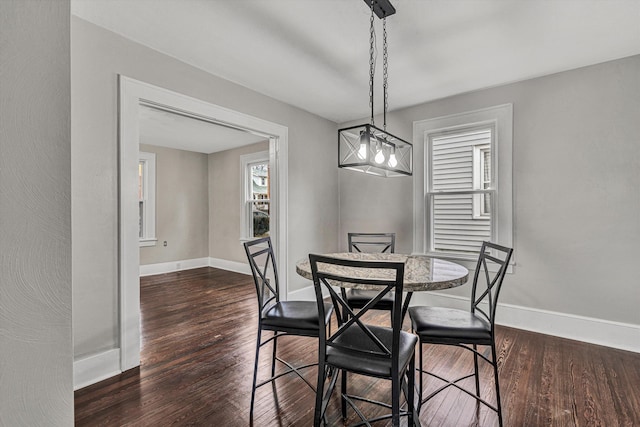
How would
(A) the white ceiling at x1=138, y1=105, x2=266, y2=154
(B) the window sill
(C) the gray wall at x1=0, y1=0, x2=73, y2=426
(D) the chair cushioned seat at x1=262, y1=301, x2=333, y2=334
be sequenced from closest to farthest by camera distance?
(C) the gray wall at x1=0, y1=0, x2=73, y2=426, (D) the chair cushioned seat at x1=262, y1=301, x2=333, y2=334, (A) the white ceiling at x1=138, y1=105, x2=266, y2=154, (B) the window sill

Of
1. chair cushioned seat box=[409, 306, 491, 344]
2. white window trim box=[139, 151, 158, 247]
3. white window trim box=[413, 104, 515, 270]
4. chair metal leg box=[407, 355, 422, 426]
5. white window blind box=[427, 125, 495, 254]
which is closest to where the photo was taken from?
chair metal leg box=[407, 355, 422, 426]

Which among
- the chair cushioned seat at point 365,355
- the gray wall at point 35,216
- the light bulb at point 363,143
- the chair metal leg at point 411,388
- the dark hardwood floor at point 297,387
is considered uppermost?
the light bulb at point 363,143

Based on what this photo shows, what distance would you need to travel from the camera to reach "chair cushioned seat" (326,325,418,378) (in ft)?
4.64

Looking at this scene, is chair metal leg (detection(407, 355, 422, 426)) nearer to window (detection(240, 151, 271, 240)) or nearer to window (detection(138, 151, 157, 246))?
window (detection(240, 151, 271, 240))

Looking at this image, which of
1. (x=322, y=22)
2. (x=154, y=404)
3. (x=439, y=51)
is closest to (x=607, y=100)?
(x=439, y=51)

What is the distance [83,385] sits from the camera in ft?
6.96

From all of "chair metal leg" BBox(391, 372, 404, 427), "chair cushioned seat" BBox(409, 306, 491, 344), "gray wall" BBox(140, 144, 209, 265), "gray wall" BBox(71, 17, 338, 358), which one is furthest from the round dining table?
"gray wall" BBox(140, 144, 209, 265)

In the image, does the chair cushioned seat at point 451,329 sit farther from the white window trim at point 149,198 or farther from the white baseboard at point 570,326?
the white window trim at point 149,198

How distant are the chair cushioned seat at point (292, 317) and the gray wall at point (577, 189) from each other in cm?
236

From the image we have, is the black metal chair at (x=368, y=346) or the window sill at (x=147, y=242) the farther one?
the window sill at (x=147, y=242)

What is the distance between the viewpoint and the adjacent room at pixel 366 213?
0.66 meters

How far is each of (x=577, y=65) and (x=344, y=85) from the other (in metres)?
2.13

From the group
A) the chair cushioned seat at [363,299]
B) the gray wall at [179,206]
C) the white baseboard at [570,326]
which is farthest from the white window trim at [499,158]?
the gray wall at [179,206]

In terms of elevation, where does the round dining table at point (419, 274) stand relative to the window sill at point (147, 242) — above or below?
above
